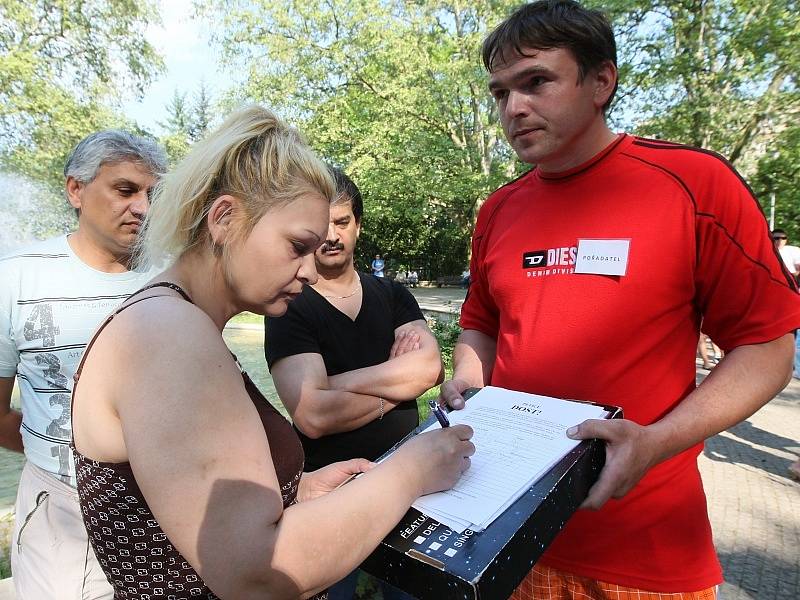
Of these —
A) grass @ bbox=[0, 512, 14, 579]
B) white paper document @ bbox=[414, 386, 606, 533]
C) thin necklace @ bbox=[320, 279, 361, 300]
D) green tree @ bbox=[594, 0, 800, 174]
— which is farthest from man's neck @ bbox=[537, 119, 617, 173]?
green tree @ bbox=[594, 0, 800, 174]

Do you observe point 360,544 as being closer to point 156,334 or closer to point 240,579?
point 240,579

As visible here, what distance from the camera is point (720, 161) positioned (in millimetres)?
1579

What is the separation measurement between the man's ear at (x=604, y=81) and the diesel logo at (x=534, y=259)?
20.4 inches

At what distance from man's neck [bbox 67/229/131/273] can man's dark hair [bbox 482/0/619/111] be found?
170cm

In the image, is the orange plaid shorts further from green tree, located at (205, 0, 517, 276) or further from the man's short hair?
green tree, located at (205, 0, 517, 276)

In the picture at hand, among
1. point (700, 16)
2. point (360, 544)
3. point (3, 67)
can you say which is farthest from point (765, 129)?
point (3, 67)

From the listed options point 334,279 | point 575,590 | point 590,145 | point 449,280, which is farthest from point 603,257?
point 449,280

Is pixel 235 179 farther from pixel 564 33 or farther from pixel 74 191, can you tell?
pixel 74 191

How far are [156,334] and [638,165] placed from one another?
142 centimetres

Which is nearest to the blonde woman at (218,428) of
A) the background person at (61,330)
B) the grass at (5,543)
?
the background person at (61,330)

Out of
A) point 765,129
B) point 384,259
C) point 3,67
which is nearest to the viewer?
point 765,129

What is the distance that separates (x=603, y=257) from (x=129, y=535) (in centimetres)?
137

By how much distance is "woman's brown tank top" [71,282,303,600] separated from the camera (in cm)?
109

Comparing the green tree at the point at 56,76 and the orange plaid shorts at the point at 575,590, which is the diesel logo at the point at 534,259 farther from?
the green tree at the point at 56,76
